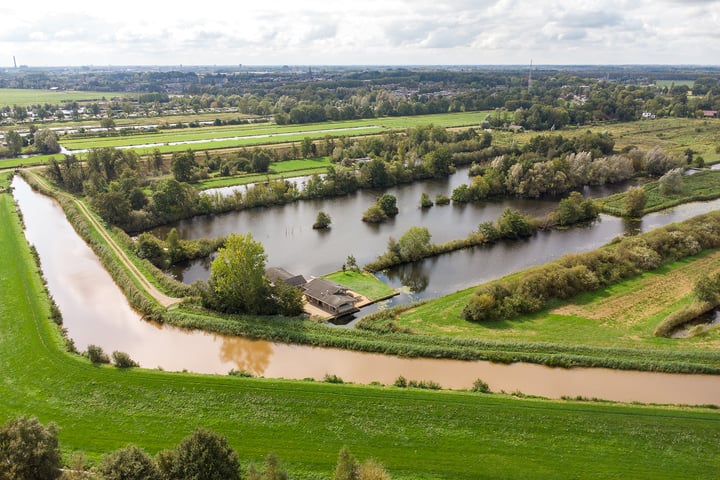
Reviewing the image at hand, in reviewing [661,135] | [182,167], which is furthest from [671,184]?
[182,167]

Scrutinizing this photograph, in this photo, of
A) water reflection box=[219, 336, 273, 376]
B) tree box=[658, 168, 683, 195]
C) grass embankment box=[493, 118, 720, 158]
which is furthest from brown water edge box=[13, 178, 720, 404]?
grass embankment box=[493, 118, 720, 158]

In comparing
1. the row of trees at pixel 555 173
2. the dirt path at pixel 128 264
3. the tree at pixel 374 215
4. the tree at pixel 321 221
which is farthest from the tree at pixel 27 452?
the row of trees at pixel 555 173

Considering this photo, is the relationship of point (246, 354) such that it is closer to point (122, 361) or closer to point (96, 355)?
point (122, 361)

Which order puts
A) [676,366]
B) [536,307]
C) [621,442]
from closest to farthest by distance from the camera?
[621,442] → [676,366] → [536,307]

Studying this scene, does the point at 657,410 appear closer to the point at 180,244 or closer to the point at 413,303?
the point at 413,303

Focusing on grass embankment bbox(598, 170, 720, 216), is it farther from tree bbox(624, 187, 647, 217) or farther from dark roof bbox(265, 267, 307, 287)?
dark roof bbox(265, 267, 307, 287)

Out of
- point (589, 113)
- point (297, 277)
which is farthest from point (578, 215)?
point (589, 113)
